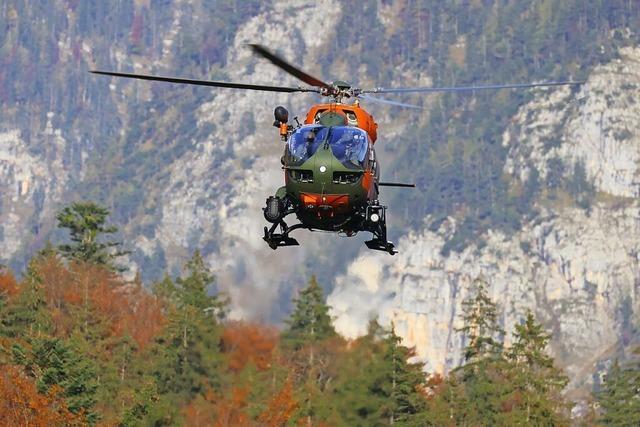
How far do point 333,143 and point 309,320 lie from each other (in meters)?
94.2

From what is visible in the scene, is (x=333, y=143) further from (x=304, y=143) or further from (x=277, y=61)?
(x=277, y=61)

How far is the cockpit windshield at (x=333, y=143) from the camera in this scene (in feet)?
187

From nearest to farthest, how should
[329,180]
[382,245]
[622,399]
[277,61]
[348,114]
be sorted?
[277,61], [329,180], [382,245], [348,114], [622,399]

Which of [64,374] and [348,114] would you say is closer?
[348,114]

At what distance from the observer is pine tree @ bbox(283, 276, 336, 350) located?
14825 centimetres

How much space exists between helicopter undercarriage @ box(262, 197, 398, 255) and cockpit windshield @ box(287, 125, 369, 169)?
1.49 metres

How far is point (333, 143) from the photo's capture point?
188ft

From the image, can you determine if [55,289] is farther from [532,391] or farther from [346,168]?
[346,168]

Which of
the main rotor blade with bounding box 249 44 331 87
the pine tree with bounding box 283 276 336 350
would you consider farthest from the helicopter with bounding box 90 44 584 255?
the pine tree with bounding box 283 276 336 350

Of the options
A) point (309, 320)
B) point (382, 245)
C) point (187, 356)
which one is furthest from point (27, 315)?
point (382, 245)

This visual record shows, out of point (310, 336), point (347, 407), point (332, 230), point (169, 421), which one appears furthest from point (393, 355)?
point (332, 230)

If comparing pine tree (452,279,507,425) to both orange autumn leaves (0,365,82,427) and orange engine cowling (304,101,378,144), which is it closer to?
orange autumn leaves (0,365,82,427)

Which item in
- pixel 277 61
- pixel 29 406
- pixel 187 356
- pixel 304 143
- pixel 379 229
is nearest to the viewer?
pixel 277 61

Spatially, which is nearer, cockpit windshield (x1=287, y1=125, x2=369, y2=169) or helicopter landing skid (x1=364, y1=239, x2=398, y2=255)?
cockpit windshield (x1=287, y1=125, x2=369, y2=169)
